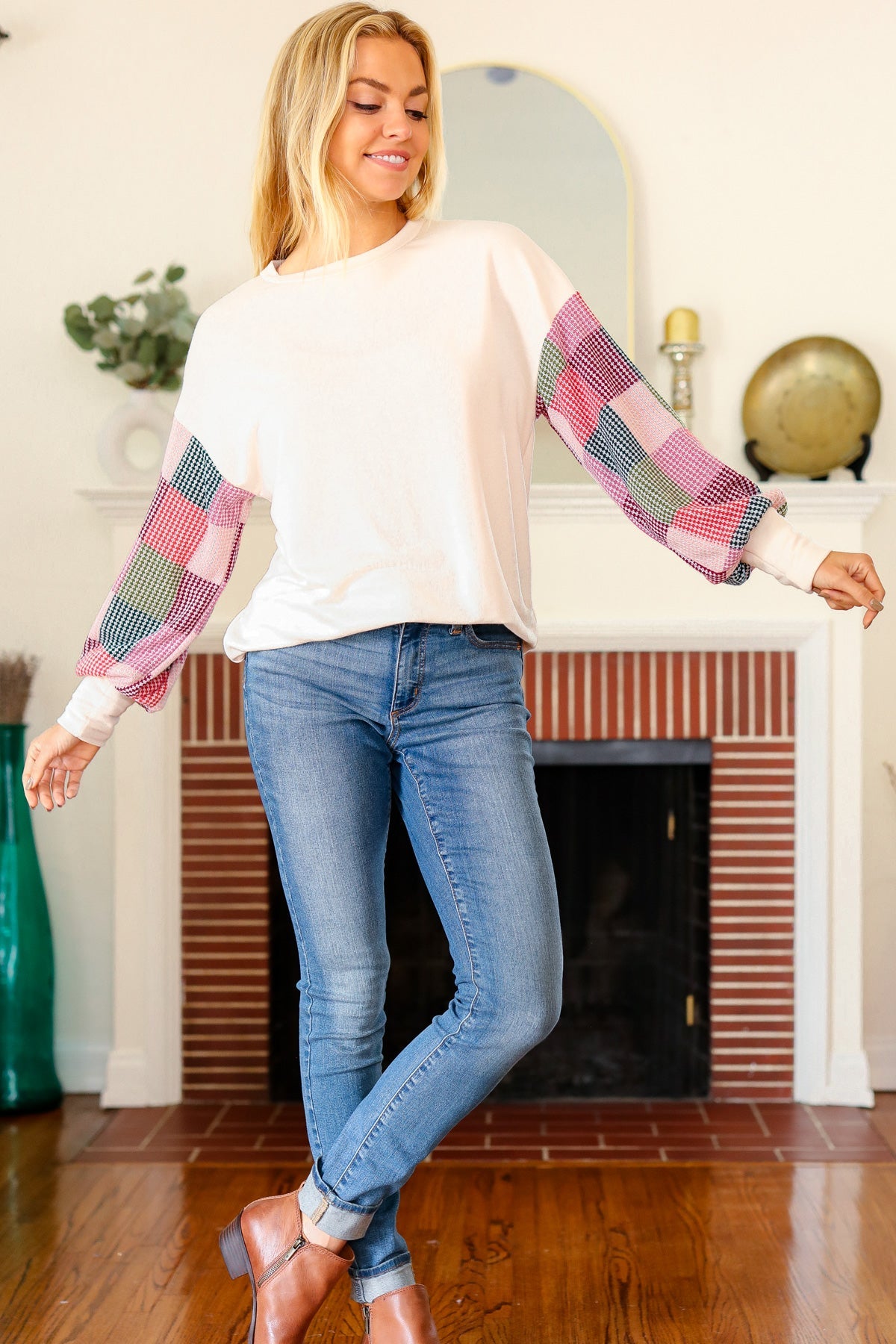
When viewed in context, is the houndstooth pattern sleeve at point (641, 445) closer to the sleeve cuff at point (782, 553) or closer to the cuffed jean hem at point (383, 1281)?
the sleeve cuff at point (782, 553)

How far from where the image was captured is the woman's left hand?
1.22m

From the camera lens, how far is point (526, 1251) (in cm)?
190

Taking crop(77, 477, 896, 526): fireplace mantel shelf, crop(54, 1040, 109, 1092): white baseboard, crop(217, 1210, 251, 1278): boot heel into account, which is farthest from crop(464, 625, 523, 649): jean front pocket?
crop(54, 1040, 109, 1092): white baseboard

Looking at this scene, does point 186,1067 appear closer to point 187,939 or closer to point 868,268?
point 187,939

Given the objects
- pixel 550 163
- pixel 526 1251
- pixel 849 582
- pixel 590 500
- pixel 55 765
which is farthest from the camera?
pixel 550 163

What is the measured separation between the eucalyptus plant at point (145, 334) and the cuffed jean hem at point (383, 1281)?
1.89 meters

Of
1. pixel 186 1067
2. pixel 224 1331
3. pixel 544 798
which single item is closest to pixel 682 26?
pixel 544 798

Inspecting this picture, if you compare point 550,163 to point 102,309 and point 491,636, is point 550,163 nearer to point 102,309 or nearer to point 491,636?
point 102,309

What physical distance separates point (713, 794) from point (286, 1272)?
1607 mm

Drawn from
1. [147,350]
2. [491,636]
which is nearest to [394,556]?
[491,636]

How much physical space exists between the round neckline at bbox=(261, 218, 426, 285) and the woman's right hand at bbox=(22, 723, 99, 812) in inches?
20.8

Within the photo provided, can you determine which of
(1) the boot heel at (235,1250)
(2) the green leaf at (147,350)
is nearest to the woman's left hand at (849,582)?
(1) the boot heel at (235,1250)

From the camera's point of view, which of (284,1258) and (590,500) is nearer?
(284,1258)

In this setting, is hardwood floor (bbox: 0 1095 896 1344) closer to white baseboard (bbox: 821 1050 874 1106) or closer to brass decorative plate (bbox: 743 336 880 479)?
white baseboard (bbox: 821 1050 874 1106)
